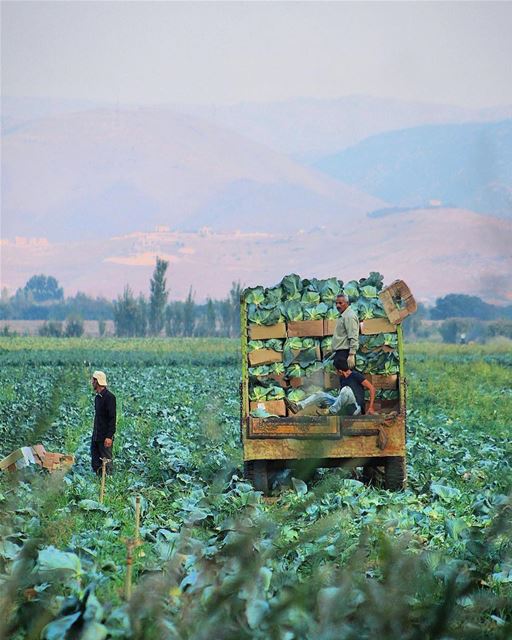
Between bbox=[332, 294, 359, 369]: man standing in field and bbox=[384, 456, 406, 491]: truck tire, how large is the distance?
3.56 ft

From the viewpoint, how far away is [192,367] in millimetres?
48281

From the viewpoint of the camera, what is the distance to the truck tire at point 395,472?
1338cm

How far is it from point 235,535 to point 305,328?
20.5 ft

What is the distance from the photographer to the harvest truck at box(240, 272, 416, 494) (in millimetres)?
13008

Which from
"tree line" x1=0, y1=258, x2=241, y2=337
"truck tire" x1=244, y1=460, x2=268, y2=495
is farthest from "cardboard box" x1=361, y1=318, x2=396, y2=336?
"tree line" x1=0, y1=258, x2=241, y2=337

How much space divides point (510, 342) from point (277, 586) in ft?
257

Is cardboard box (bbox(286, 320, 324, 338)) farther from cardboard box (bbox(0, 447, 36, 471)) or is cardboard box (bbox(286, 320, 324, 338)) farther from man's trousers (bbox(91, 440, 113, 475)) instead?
cardboard box (bbox(0, 447, 36, 471))

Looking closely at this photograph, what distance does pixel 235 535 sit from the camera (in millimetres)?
8359

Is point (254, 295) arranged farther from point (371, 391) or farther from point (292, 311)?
point (371, 391)

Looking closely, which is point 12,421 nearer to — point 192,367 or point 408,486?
point 408,486

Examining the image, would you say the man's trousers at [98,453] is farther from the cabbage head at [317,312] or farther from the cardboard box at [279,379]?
the cabbage head at [317,312]

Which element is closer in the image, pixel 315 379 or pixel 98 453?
pixel 315 379

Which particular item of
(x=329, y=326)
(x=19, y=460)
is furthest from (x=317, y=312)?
(x=19, y=460)

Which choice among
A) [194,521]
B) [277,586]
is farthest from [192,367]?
[277,586]
